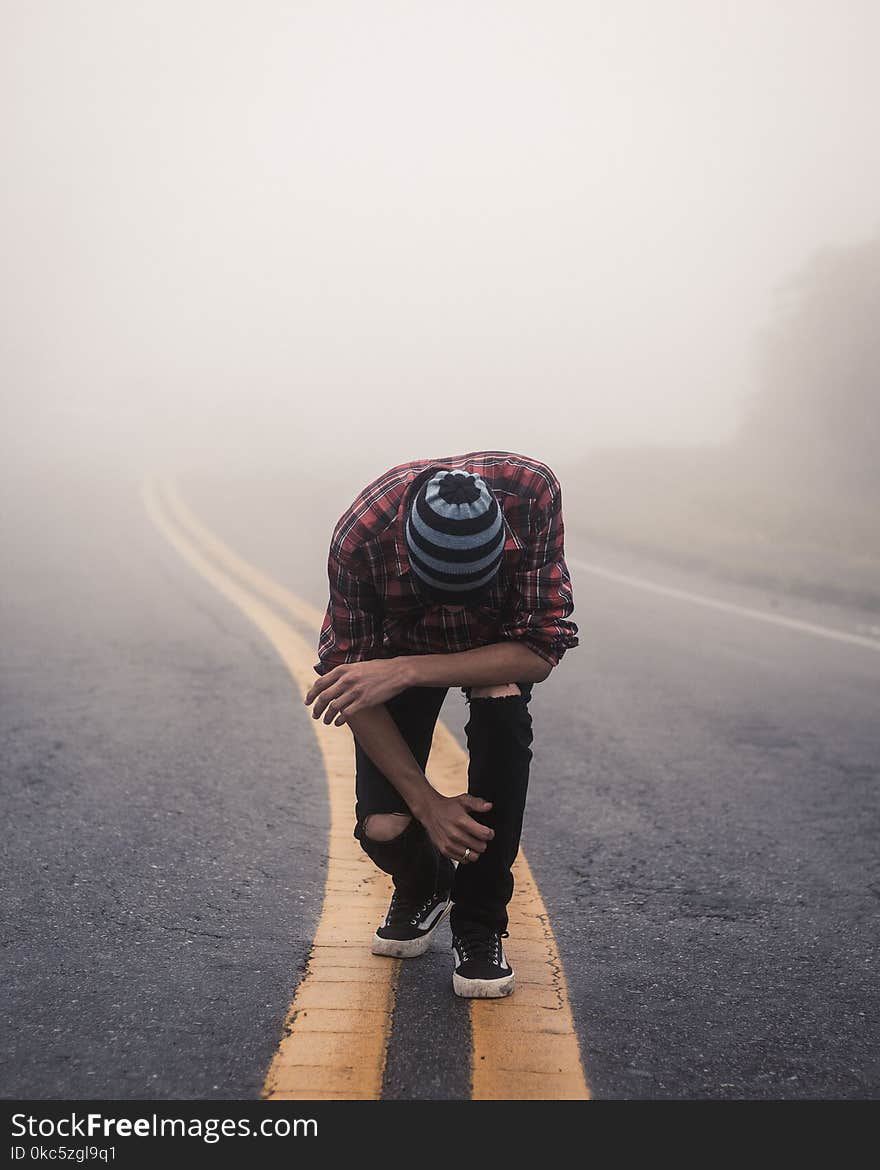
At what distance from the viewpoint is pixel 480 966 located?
2447 millimetres

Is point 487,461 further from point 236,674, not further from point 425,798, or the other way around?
point 236,674

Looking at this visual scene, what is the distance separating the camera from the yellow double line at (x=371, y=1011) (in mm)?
2027

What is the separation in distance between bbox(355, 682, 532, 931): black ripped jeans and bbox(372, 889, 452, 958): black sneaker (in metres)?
0.03

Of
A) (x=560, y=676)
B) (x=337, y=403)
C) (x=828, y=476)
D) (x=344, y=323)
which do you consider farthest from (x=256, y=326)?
(x=560, y=676)

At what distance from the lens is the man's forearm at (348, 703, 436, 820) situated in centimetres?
246

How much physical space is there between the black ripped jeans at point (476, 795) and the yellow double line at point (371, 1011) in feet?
0.66

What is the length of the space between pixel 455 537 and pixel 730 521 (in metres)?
17.9

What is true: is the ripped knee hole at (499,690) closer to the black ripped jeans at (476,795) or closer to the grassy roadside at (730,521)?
the black ripped jeans at (476,795)

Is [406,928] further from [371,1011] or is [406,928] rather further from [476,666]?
[476,666]

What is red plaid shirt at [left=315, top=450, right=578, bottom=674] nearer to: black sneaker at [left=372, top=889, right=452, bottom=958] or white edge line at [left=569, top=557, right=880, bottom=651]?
black sneaker at [left=372, top=889, right=452, bottom=958]

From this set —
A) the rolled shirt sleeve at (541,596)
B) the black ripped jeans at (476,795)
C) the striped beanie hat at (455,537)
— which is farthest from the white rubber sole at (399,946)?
the striped beanie hat at (455,537)

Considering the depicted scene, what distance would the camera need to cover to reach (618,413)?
59156mm

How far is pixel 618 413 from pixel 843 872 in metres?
57.4
